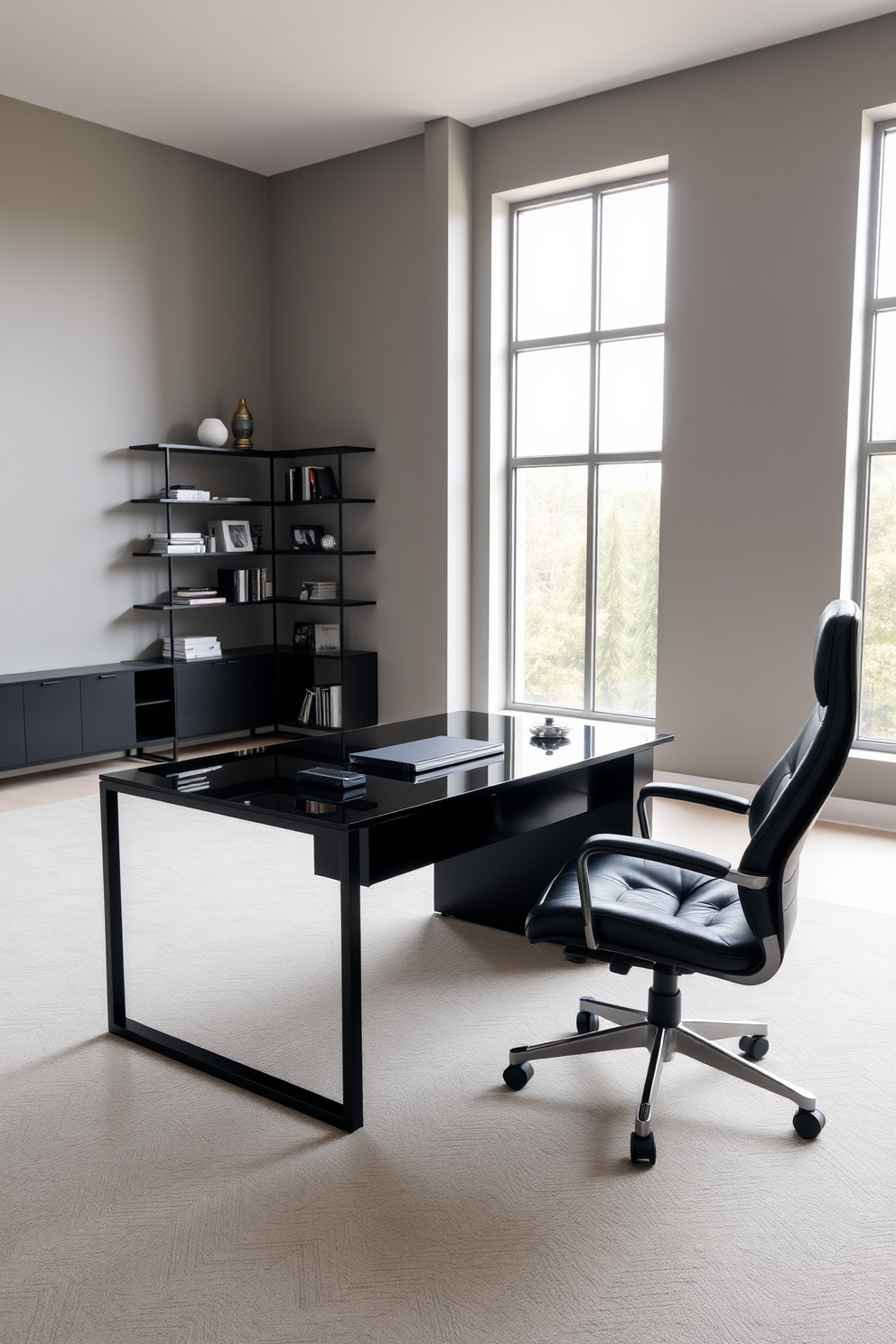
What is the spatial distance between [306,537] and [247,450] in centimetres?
69

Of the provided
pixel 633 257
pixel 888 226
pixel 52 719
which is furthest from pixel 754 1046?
pixel 633 257

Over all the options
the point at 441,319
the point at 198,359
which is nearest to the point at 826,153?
the point at 441,319

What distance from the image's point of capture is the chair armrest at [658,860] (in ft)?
7.52

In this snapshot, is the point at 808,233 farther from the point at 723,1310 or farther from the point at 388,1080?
the point at 723,1310

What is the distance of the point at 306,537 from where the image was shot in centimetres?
742

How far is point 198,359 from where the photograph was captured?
7301mm

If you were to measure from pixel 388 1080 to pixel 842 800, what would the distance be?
11.4 feet

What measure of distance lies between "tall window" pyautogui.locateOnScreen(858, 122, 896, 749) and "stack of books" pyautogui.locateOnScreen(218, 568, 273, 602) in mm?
3870

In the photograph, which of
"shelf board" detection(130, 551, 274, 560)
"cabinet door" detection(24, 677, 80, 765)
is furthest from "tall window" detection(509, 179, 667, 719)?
"cabinet door" detection(24, 677, 80, 765)

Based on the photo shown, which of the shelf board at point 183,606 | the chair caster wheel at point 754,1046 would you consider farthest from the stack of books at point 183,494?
the chair caster wheel at point 754,1046

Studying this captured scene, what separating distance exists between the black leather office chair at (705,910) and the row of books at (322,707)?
434cm

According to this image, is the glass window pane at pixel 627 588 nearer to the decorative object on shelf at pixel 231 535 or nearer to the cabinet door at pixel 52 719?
the decorative object on shelf at pixel 231 535

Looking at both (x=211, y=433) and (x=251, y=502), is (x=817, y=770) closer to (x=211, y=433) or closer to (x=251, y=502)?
(x=251, y=502)

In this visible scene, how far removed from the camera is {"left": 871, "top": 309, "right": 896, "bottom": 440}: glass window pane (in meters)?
5.37
